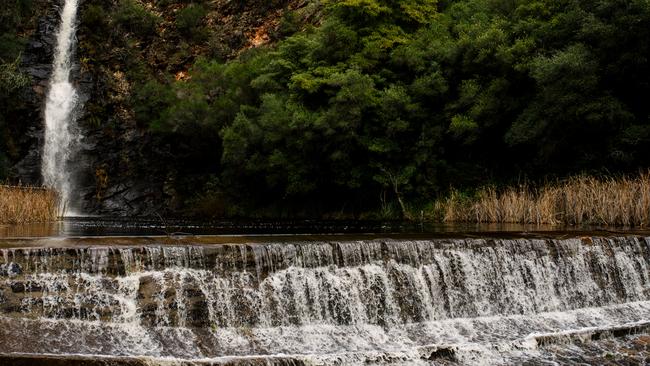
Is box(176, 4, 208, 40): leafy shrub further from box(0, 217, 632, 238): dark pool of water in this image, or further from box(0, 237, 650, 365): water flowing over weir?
box(0, 237, 650, 365): water flowing over weir

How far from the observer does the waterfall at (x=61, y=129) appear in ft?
105

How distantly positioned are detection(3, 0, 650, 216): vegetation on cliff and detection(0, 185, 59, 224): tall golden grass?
10.5 m

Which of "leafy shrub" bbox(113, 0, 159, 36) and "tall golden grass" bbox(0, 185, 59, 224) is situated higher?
"leafy shrub" bbox(113, 0, 159, 36)

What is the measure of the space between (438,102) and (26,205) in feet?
52.8

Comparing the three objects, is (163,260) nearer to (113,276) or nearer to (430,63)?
(113,276)

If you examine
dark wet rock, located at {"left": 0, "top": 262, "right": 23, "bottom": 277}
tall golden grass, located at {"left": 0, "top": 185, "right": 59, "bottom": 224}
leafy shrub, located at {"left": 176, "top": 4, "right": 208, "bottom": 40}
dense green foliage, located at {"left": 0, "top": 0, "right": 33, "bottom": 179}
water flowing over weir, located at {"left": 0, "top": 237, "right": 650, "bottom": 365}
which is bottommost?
water flowing over weir, located at {"left": 0, "top": 237, "right": 650, "bottom": 365}

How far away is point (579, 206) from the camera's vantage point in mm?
17656

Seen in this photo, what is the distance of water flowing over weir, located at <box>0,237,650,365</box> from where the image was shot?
8.83 meters

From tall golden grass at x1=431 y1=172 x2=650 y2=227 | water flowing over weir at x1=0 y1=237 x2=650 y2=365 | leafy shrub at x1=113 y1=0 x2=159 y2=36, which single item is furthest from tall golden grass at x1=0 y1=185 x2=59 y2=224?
leafy shrub at x1=113 y1=0 x2=159 y2=36

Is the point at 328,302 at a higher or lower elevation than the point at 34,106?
lower

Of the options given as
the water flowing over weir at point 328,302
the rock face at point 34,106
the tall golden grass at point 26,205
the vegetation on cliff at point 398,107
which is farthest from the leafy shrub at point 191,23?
the water flowing over weir at point 328,302

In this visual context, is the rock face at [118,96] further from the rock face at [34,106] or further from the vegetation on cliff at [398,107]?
the vegetation on cliff at [398,107]

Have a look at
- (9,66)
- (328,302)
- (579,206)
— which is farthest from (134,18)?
(328,302)

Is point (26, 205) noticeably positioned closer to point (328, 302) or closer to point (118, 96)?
point (328, 302)
